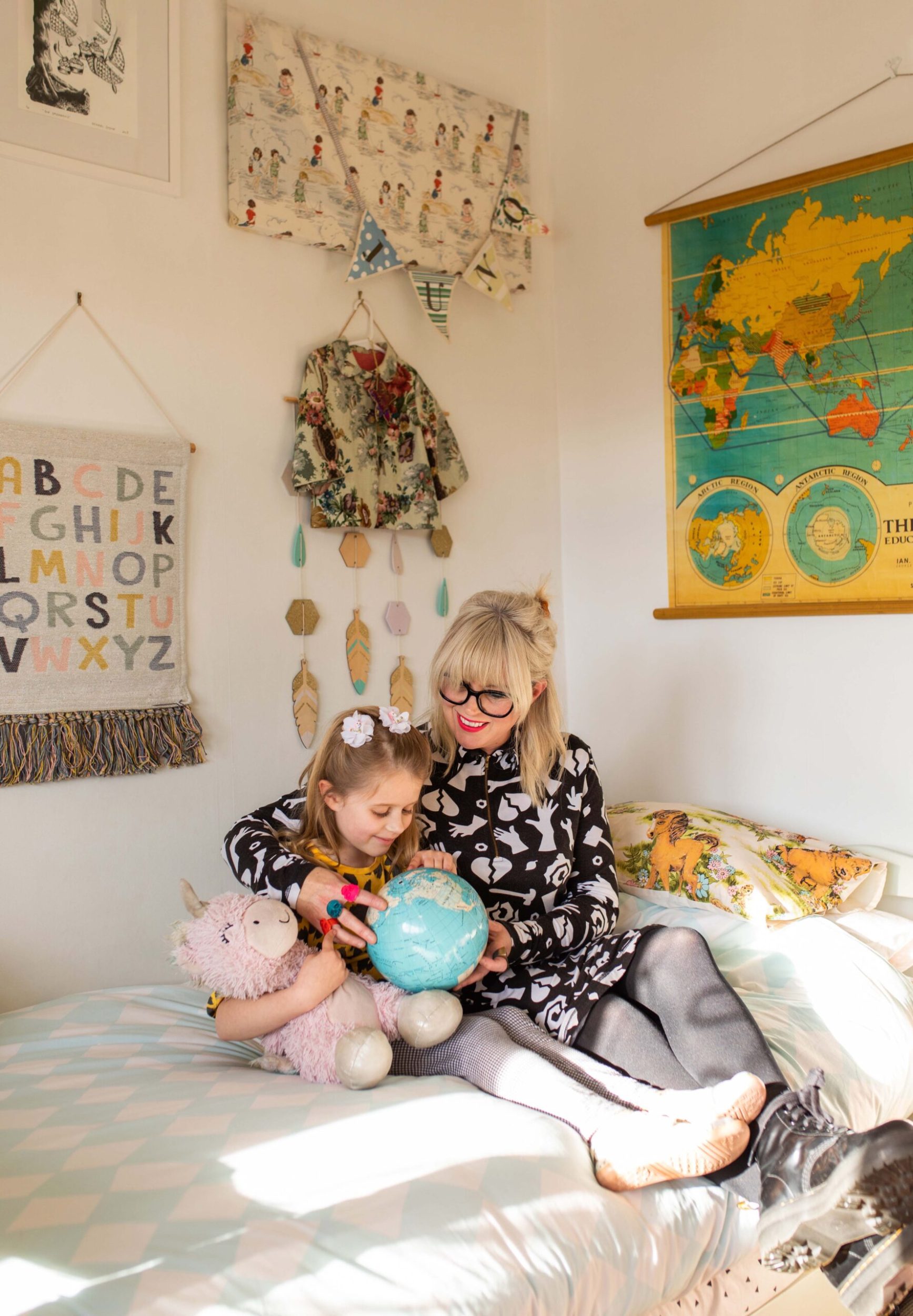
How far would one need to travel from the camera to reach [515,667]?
5.90 ft

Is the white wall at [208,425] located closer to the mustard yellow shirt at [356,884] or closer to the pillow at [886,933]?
the mustard yellow shirt at [356,884]

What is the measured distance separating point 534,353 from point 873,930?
1.79 m

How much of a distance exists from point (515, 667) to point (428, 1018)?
2.01 feet

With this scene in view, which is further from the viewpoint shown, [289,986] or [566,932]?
[566,932]

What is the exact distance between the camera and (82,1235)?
1.05 meters

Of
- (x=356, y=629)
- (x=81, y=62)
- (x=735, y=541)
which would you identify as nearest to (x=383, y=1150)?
(x=356, y=629)

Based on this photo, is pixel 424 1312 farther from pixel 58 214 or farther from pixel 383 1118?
pixel 58 214

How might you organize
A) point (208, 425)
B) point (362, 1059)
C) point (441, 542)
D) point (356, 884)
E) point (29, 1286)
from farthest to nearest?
point (441, 542) < point (208, 425) < point (356, 884) < point (362, 1059) < point (29, 1286)

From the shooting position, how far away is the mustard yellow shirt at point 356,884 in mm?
1632

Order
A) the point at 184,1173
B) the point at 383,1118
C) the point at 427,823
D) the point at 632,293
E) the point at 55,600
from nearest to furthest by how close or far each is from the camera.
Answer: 1. the point at 184,1173
2. the point at 383,1118
3. the point at 427,823
4. the point at 55,600
5. the point at 632,293

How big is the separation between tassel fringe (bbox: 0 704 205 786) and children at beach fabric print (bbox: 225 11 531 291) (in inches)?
44.1

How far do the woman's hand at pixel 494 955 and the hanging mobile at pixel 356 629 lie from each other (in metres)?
0.95

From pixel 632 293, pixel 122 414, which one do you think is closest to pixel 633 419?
pixel 632 293

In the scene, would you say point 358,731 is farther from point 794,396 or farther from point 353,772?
point 794,396
